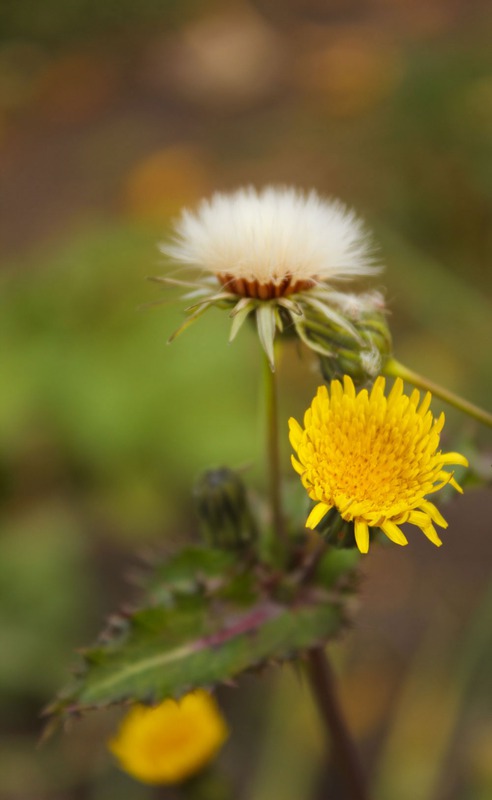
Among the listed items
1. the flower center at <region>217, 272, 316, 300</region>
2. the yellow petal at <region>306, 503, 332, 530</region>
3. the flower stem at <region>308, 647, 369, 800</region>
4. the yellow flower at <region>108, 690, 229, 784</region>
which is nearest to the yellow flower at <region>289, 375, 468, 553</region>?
the yellow petal at <region>306, 503, 332, 530</region>

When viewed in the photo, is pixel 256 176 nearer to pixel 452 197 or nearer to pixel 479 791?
pixel 452 197

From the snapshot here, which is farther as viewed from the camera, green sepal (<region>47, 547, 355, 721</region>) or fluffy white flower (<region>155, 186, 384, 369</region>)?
green sepal (<region>47, 547, 355, 721</region>)

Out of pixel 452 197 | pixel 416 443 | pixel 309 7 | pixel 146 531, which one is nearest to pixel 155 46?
pixel 309 7

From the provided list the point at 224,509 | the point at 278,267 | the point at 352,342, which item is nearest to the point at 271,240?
the point at 278,267

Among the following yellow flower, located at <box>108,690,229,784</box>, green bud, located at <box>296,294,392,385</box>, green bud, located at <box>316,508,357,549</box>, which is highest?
green bud, located at <box>296,294,392,385</box>

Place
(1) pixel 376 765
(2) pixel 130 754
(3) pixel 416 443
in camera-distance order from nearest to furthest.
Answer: (3) pixel 416 443
(2) pixel 130 754
(1) pixel 376 765

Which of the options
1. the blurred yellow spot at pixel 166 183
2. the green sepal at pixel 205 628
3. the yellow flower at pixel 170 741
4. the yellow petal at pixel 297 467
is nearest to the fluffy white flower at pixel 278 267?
the yellow petal at pixel 297 467

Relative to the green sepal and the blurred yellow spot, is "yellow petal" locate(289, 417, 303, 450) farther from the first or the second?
the blurred yellow spot
